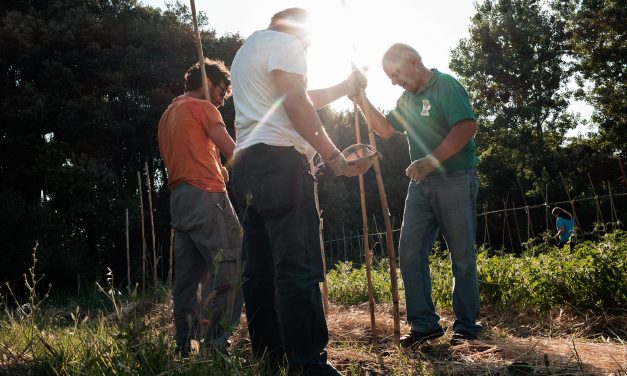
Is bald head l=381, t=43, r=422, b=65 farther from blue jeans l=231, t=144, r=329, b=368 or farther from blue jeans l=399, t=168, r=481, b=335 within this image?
blue jeans l=231, t=144, r=329, b=368

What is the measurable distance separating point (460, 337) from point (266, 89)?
1.61 meters

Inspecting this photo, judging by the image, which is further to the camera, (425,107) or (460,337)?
(425,107)

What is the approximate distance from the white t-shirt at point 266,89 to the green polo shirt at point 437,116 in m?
1.09

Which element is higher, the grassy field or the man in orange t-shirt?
the man in orange t-shirt

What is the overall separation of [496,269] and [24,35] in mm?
12217

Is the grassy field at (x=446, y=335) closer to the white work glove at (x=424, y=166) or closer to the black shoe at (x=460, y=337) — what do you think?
the black shoe at (x=460, y=337)

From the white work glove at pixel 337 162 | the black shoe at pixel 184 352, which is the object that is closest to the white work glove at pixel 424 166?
the white work glove at pixel 337 162

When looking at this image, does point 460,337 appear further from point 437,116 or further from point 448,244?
point 437,116

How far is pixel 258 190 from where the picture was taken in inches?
84.7

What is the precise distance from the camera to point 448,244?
10.5 ft

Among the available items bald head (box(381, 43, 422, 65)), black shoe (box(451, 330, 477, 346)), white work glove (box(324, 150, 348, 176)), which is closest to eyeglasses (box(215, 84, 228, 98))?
bald head (box(381, 43, 422, 65))

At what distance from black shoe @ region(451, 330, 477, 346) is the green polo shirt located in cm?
84

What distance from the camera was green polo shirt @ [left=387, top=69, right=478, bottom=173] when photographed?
3.13 m

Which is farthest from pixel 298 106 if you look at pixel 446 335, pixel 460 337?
pixel 446 335
